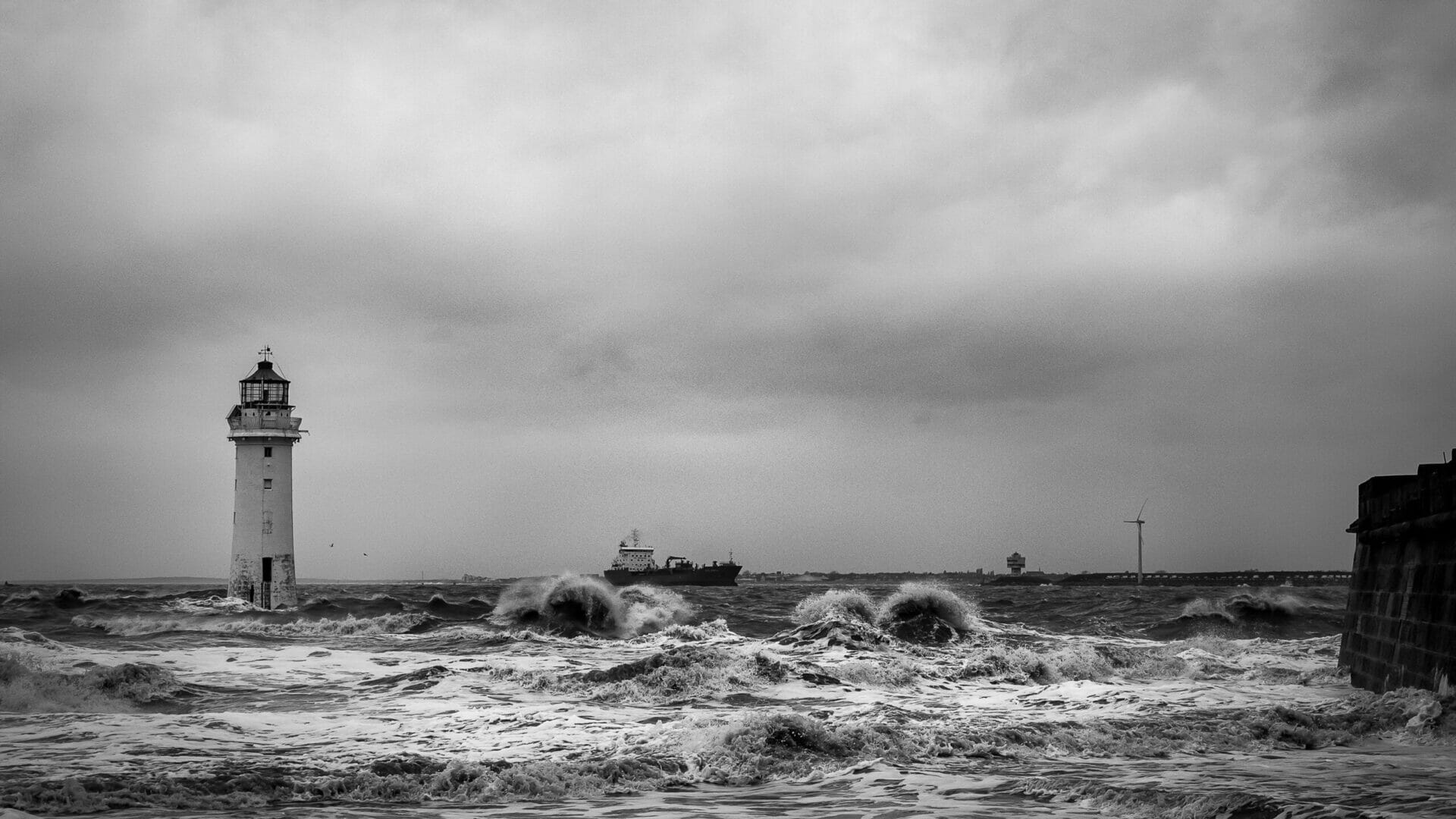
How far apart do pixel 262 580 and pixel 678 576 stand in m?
73.4

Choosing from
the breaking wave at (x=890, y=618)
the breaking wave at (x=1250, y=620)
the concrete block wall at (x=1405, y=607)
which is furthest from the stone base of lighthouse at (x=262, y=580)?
the concrete block wall at (x=1405, y=607)

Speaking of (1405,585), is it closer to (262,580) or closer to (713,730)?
(713,730)

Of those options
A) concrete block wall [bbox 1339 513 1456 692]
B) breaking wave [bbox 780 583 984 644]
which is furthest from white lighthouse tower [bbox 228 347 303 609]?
concrete block wall [bbox 1339 513 1456 692]

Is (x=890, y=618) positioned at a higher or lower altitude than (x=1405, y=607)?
lower

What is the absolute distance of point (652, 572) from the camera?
9888cm

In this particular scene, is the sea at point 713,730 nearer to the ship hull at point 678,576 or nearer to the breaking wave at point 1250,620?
the breaking wave at point 1250,620

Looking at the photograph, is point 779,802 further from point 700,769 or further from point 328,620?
point 328,620

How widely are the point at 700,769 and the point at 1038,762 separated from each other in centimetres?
335

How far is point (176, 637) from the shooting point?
25062 millimetres

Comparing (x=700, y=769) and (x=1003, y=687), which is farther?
(x=1003, y=687)

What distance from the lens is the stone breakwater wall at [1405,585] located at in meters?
11.9

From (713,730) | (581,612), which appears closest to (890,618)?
(581,612)

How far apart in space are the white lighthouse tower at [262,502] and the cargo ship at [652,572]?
64507 mm

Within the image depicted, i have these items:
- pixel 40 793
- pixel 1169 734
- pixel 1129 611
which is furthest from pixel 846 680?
pixel 1129 611
